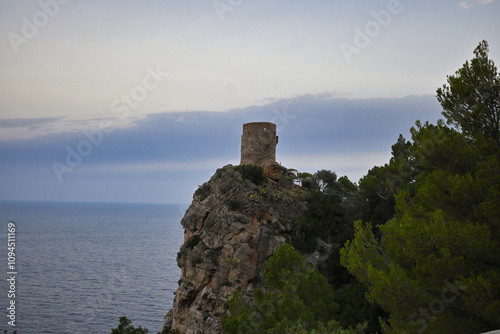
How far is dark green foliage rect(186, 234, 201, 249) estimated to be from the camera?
29875mm

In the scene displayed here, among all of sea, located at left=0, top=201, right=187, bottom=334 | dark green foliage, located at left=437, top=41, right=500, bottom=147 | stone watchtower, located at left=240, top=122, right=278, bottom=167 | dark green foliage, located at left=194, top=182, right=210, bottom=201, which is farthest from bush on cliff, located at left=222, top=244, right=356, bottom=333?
sea, located at left=0, top=201, right=187, bottom=334

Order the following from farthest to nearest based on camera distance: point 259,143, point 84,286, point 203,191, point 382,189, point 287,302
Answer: point 84,286 → point 203,191 → point 259,143 → point 382,189 → point 287,302

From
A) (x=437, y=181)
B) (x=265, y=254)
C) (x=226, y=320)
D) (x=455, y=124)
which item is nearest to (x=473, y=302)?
(x=437, y=181)

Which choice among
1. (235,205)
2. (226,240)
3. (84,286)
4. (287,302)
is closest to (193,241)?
(226,240)

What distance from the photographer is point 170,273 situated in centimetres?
7331

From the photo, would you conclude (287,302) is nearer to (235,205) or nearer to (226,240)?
(226,240)

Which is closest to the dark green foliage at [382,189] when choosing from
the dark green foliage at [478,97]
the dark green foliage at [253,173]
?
the dark green foliage at [253,173]

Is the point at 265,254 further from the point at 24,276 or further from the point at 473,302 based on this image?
the point at 24,276

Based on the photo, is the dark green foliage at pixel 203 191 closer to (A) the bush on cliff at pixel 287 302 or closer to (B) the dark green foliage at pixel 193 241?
(B) the dark green foliage at pixel 193 241

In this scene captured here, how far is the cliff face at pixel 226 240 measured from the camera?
89.3 feet

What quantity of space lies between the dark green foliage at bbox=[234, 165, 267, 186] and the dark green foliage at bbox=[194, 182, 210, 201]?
11.1 feet

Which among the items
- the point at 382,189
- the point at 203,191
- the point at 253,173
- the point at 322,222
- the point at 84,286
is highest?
the point at 253,173

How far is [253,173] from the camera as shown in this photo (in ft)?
102

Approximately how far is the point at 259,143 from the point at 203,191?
19.1ft
